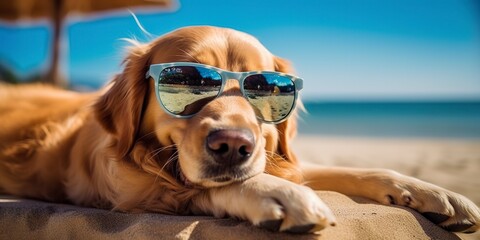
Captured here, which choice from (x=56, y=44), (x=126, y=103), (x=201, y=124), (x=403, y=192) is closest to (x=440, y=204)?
(x=403, y=192)

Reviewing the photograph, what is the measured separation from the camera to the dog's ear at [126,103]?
215 cm

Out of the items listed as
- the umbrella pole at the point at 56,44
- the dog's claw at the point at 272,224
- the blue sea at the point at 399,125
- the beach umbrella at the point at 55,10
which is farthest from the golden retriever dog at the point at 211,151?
the umbrella pole at the point at 56,44

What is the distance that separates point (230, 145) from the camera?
1.66 m

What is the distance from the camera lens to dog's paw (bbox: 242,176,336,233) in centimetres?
141

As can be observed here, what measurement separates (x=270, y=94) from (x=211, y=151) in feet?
1.91

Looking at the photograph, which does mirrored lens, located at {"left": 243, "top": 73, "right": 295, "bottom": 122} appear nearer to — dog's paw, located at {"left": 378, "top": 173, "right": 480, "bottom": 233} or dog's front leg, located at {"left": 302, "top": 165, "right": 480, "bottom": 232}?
dog's front leg, located at {"left": 302, "top": 165, "right": 480, "bottom": 232}

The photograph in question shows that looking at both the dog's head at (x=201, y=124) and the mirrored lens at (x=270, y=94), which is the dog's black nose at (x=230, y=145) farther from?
the mirrored lens at (x=270, y=94)

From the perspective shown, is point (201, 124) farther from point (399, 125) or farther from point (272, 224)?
point (399, 125)

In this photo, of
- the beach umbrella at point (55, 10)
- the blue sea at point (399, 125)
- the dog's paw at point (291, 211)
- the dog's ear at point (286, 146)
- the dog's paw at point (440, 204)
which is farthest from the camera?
the blue sea at point (399, 125)

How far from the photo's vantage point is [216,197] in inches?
70.2

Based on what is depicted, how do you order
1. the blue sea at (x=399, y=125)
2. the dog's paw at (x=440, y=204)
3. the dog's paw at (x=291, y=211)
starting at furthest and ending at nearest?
the blue sea at (x=399, y=125)
the dog's paw at (x=440, y=204)
the dog's paw at (x=291, y=211)

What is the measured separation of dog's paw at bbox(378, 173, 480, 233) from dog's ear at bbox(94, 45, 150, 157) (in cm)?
147

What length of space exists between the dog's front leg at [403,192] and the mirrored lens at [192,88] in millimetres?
957

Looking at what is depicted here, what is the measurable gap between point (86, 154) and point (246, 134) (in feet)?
4.54
